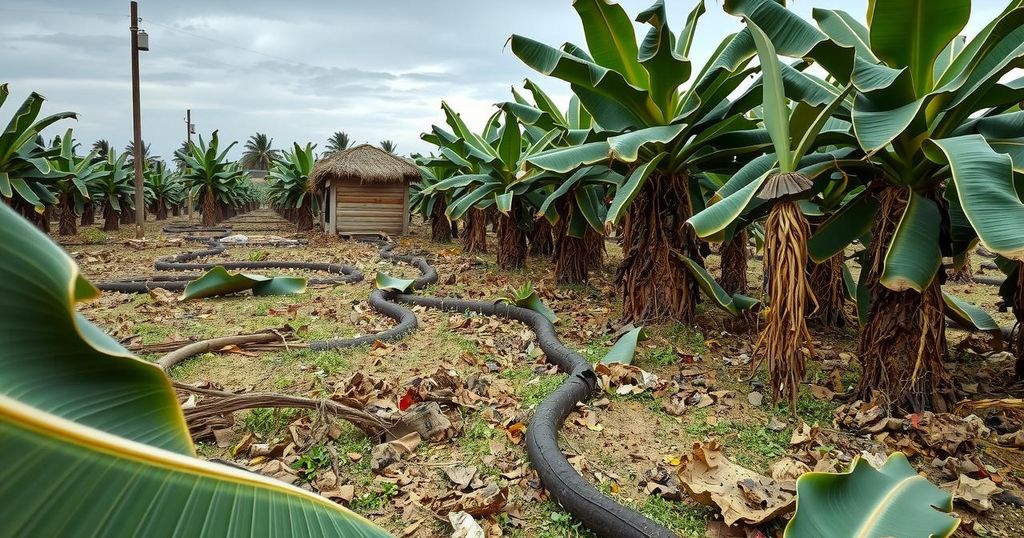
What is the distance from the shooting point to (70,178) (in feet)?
46.0

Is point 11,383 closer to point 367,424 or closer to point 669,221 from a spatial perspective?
point 367,424

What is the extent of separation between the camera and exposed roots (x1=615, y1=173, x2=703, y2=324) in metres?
5.00

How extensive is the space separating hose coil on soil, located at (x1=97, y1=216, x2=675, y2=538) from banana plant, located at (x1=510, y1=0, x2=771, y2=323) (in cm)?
108

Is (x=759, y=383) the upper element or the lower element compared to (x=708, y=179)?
lower

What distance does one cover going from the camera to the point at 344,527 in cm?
74

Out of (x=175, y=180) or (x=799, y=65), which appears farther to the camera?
(x=175, y=180)

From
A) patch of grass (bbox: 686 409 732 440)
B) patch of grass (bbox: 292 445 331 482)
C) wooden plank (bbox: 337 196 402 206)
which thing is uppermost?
wooden plank (bbox: 337 196 402 206)

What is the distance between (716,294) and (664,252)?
0.60 metres

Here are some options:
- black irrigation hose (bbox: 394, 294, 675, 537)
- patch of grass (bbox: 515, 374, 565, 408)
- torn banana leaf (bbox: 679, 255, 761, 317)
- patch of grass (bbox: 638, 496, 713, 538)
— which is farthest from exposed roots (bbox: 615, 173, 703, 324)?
patch of grass (bbox: 638, 496, 713, 538)

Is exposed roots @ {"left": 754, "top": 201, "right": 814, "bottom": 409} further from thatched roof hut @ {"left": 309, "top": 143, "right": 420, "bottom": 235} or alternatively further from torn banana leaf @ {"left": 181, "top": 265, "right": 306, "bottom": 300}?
thatched roof hut @ {"left": 309, "top": 143, "right": 420, "bottom": 235}

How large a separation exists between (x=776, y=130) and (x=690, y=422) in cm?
171

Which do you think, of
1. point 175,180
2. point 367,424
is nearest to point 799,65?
point 367,424

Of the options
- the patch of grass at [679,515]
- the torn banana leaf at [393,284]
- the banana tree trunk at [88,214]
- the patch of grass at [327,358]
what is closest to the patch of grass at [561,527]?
the patch of grass at [679,515]

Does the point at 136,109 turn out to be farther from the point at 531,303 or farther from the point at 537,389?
the point at 537,389
